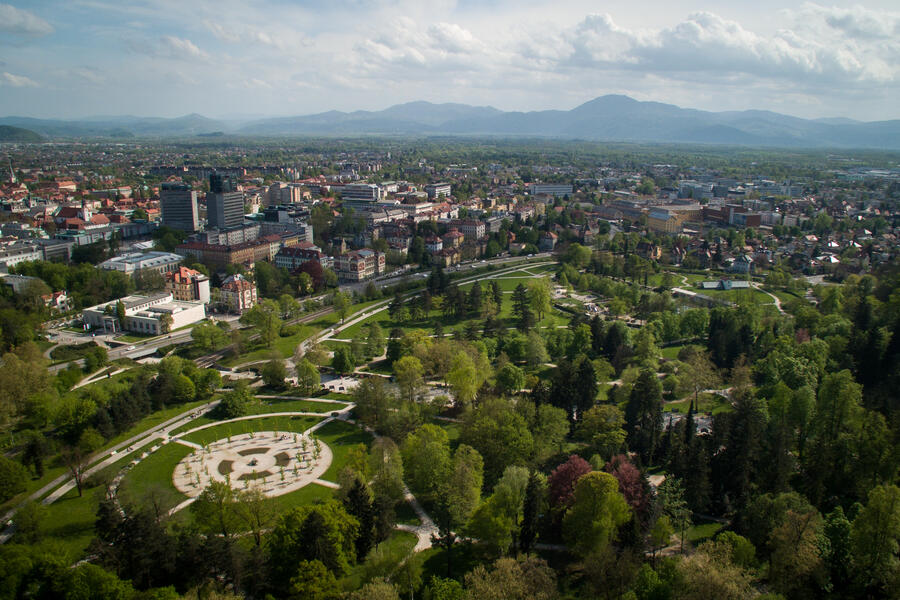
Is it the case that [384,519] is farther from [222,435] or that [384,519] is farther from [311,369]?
[311,369]

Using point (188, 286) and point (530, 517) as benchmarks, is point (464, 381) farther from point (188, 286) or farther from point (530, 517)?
point (188, 286)

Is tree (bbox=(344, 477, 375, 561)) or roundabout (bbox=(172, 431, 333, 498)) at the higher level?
tree (bbox=(344, 477, 375, 561))

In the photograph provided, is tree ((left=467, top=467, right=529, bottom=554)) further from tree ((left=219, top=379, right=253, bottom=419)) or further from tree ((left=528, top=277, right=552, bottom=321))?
tree ((left=528, top=277, right=552, bottom=321))

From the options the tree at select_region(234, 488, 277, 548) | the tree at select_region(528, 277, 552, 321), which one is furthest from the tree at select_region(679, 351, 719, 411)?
the tree at select_region(234, 488, 277, 548)

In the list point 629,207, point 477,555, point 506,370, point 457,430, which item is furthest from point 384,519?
point 629,207

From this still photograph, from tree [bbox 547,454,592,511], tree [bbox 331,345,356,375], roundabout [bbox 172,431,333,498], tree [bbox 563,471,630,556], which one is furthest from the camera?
tree [bbox 331,345,356,375]
